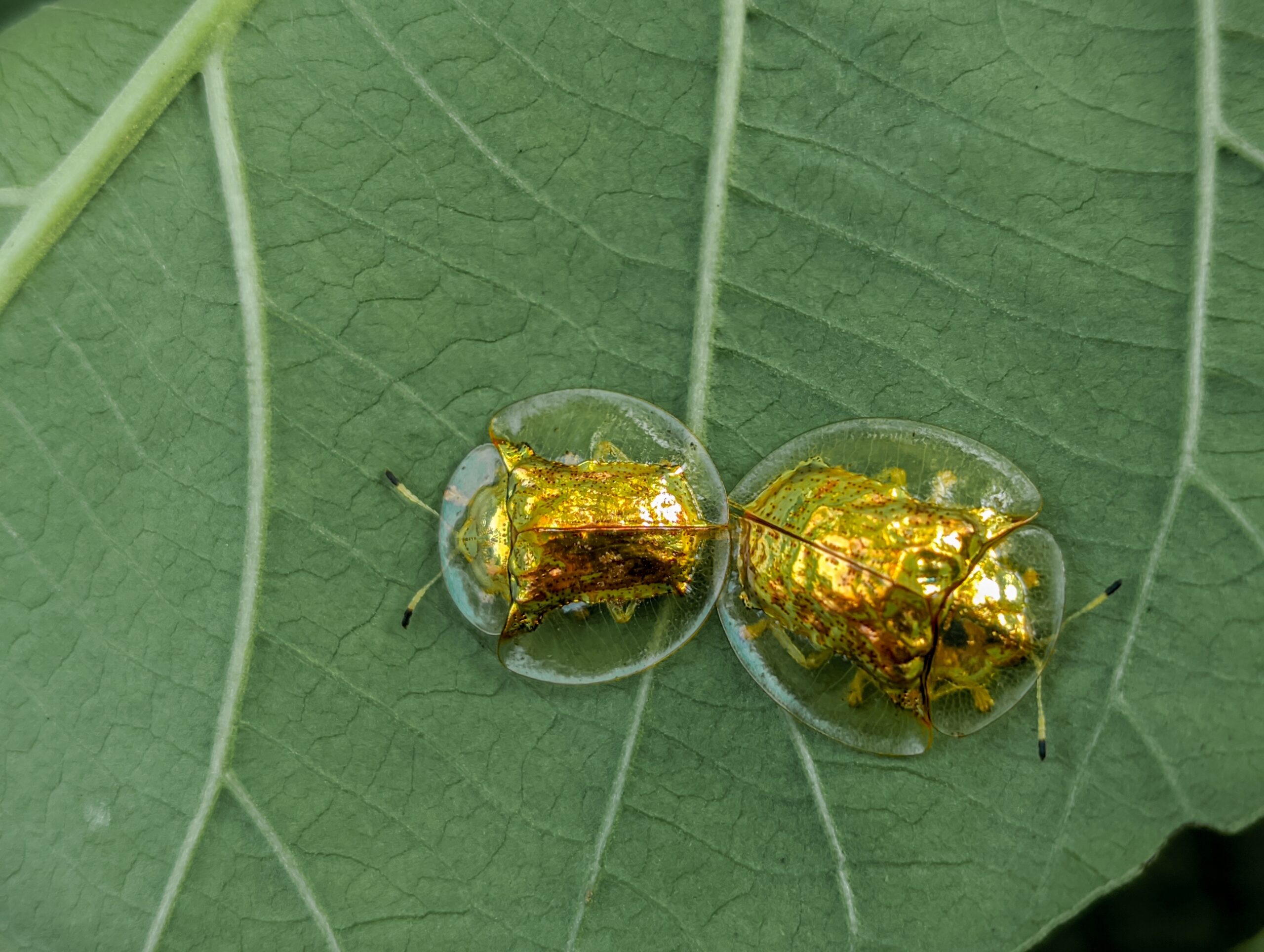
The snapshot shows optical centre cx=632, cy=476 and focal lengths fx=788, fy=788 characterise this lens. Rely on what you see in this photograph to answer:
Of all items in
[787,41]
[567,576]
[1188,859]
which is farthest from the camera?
[1188,859]

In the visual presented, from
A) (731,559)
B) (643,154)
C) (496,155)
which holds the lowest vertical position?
(731,559)

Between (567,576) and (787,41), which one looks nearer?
(787,41)

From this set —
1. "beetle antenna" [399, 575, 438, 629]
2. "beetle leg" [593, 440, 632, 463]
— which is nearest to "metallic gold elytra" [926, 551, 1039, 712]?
"beetle leg" [593, 440, 632, 463]

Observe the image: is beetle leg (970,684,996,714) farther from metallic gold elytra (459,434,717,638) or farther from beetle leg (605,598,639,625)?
beetle leg (605,598,639,625)

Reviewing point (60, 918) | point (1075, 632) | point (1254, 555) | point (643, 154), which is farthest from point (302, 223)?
point (1254, 555)

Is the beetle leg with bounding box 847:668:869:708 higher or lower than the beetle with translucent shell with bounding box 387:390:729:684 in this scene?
lower

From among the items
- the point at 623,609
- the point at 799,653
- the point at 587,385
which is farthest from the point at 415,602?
the point at 799,653

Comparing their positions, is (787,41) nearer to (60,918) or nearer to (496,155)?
(496,155)
